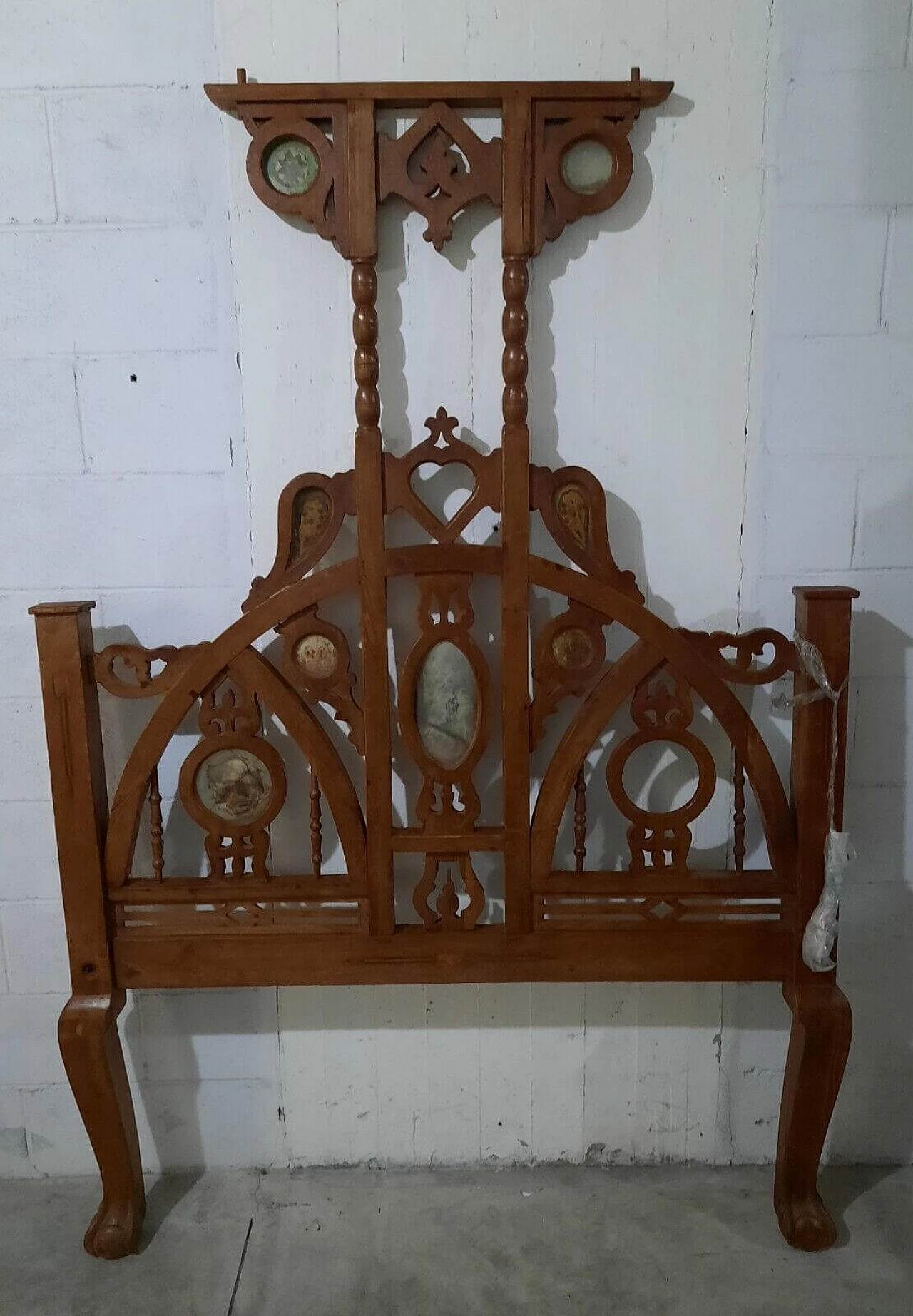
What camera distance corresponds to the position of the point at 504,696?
53.9 inches

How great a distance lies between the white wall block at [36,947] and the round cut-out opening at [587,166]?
1.44 meters

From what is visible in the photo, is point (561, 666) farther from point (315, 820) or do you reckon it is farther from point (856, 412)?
point (856, 412)

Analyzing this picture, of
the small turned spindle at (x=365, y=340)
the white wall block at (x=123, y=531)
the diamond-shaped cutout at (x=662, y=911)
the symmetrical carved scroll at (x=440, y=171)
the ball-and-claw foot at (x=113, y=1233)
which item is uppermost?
the symmetrical carved scroll at (x=440, y=171)

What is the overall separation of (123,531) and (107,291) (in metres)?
0.37

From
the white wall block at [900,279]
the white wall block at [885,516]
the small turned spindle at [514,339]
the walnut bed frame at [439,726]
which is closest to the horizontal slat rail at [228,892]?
the walnut bed frame at [439,726]

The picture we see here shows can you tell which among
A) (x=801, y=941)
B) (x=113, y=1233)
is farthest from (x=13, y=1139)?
(x=801, y=941)

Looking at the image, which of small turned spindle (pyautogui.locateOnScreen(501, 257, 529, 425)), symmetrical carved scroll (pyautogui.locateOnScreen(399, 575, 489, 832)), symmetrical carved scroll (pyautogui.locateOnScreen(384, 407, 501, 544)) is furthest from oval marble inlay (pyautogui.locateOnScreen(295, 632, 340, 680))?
small turned spindle (pyautogui.locateOnScreen(501, 257, 529, 425))

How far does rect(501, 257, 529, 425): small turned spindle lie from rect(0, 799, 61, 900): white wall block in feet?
3.36

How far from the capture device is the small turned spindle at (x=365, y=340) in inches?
51.3

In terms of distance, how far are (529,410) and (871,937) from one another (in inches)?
42.7

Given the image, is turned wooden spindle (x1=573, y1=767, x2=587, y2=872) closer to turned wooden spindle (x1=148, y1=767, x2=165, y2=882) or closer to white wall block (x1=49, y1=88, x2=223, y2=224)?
turned wooden spindle (x1=148, y1=767, x2=165, y2=882)

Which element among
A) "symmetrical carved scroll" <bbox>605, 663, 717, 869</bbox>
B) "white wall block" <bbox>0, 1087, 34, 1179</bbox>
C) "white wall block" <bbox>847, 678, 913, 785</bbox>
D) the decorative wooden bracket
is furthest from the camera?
"white wall block" <bbox>0, 1087, 34, 1179</bbox>

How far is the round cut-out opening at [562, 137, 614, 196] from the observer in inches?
51.9

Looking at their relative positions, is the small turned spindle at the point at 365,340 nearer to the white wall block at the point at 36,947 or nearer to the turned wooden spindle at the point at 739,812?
the turned wooden spindle at the point at 739,812
